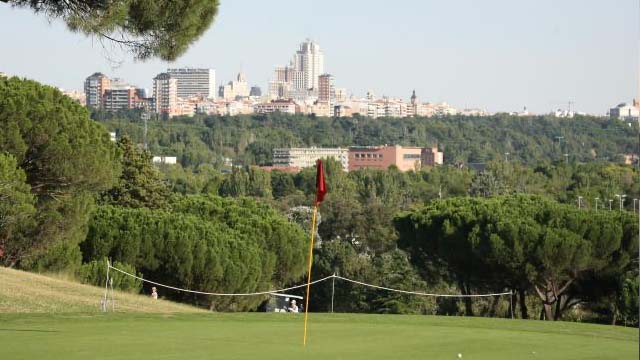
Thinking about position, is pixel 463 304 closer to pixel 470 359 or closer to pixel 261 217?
pixel 261 217

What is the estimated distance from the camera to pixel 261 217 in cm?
4162

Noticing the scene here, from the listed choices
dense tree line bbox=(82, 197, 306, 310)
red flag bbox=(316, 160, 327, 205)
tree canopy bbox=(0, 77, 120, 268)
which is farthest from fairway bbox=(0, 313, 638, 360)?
dense tree line bbox=(82, 197, 306, 310)

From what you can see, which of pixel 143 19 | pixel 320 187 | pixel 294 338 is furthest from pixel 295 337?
pixel 143 19

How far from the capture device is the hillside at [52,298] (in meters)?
20.5

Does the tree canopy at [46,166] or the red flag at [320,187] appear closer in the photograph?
the red flag at [320,187]

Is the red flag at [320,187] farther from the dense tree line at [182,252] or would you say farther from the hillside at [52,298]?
the dense tree line at [182,252]

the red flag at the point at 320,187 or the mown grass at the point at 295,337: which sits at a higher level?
the red flag at the point at 320,187

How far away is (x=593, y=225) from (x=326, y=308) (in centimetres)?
1954

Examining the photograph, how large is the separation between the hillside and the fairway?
13.8 feet

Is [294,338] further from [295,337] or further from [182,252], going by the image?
[182,252]

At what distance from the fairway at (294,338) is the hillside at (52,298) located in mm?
4204

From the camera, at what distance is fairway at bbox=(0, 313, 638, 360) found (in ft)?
38.7

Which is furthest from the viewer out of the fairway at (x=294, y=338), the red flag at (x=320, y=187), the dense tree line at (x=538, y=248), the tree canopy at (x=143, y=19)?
the dense tree line at (x=538, y=248)

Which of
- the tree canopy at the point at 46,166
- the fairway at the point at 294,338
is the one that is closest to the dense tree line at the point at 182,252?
the tree canopy at the point at 46,166
